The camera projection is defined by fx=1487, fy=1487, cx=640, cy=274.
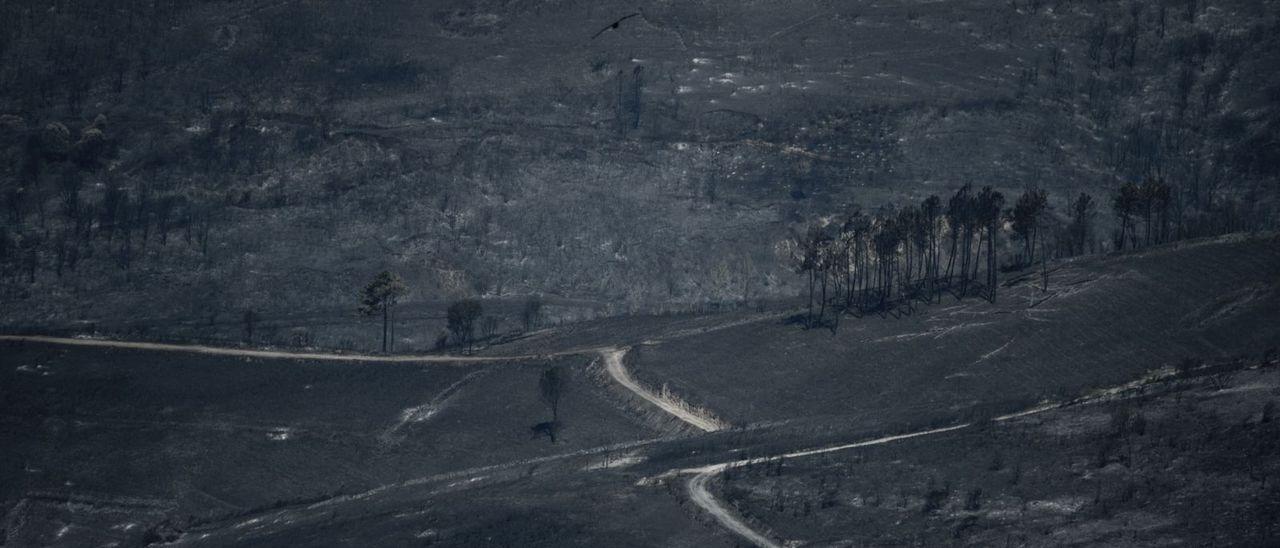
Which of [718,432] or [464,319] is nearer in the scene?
[718,432]

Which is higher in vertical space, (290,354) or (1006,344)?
(1006,344)

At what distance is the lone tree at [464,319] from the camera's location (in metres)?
114

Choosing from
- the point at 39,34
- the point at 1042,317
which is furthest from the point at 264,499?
the point at 39,34

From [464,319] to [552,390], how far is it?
71.0 feet

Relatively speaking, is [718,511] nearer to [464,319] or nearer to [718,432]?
[718,432]

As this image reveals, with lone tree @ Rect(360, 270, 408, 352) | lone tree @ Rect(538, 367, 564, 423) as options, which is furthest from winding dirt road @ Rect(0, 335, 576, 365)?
lone tree @ Rect(360, 270, 408, 352)

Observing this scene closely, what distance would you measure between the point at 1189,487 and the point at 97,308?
93.2m

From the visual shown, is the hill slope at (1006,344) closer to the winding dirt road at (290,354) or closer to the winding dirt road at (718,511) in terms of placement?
the winding dirt road at (290,354)

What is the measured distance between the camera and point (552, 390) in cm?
9500

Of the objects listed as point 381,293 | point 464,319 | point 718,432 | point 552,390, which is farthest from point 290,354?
point 718,432

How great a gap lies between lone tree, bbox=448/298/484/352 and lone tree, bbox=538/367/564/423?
17.8 m

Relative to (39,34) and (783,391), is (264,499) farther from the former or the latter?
(39,34)

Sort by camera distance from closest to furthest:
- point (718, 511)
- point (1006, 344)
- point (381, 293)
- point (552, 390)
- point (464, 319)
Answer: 1. point (718, 511)
2. point (1006, 344)
3. point (552, 390)
4. point (464, 319)
5. point (381, 293)

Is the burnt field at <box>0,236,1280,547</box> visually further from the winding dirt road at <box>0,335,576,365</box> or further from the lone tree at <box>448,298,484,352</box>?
the lone tree at <box>448,298,484,352</box>
